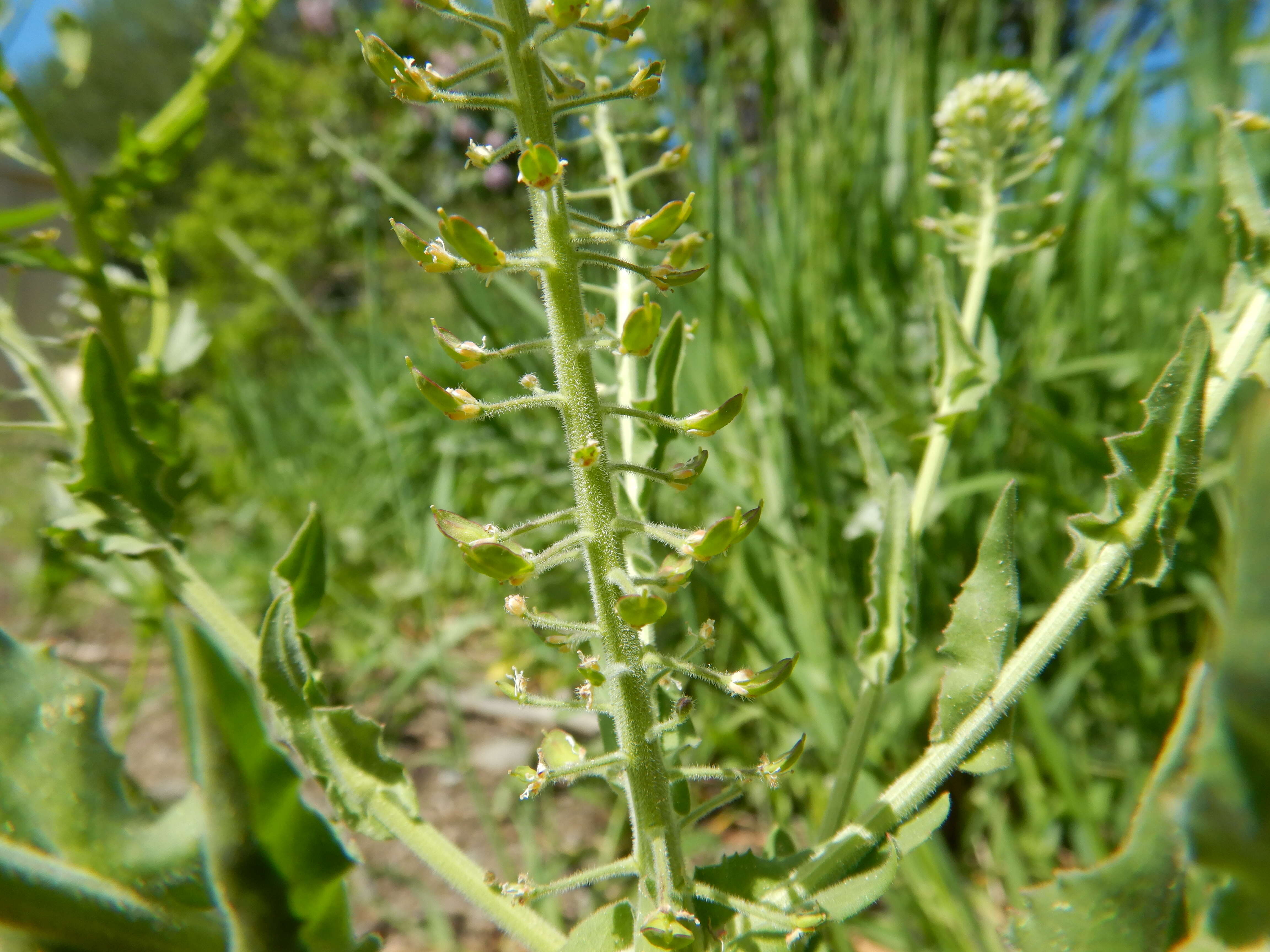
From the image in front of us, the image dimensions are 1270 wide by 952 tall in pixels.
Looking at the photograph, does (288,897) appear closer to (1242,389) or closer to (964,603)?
(964,603)

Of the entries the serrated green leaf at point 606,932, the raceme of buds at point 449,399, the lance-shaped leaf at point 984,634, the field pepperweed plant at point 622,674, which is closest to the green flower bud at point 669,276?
the field pepperweed plant at point 622,674

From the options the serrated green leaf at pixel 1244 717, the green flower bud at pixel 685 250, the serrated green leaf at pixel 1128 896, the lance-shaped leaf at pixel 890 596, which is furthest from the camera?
the lance-shaped leaf at pixel 890 596

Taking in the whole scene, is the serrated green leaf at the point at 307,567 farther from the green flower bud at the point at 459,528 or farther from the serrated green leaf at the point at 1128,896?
the serrated green leaf at the point at 1128,896

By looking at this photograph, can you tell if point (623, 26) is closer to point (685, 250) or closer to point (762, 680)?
point (685, 250)

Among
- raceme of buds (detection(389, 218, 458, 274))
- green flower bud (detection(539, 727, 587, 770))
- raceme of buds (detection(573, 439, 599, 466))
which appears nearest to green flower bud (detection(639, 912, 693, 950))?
green flower bud (detection(539, 727, 587, 770))

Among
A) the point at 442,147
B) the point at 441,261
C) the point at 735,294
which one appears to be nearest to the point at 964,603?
the point at 441,261

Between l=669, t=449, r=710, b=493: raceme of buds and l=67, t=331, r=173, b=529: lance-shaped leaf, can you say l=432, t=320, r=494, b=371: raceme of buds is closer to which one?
l=669, t=449, r=710, b=493: raceme of buds
